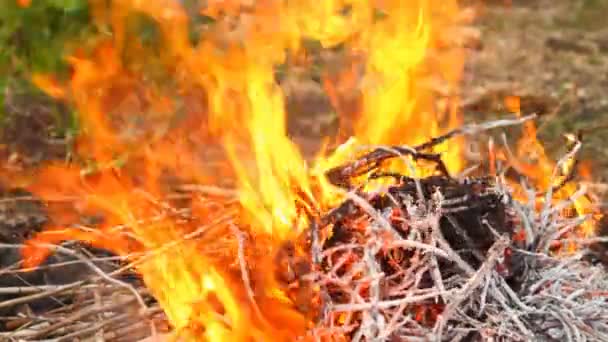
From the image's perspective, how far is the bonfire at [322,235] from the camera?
1629 mm

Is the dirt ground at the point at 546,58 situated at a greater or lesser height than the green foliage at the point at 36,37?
lesser

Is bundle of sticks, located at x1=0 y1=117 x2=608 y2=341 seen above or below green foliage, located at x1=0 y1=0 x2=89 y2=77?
below

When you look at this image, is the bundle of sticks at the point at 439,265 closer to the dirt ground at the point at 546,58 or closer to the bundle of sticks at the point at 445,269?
the bundle of sticks at the point at 445,269

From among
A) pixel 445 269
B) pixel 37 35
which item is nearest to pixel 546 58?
pixel 37 35

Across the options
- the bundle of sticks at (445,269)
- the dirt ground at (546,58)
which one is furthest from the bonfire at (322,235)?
the dirt ground at (546,58)

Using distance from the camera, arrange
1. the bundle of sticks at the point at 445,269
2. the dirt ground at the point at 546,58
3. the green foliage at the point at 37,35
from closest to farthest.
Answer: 1. the bundle of sticks at the point at 445,269
2. the green foliage at the point at 37,35
3. the dirt ground at the point at 546,58

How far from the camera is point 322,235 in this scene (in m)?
1.71

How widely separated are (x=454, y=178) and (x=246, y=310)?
19.2 inches

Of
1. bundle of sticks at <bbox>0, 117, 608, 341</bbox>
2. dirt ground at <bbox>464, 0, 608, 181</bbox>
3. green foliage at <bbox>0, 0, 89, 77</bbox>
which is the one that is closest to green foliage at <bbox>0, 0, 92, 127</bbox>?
green foliage at <bbox>0, 0, 89, 77</bbox>

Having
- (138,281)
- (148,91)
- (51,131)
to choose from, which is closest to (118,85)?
(148,91)

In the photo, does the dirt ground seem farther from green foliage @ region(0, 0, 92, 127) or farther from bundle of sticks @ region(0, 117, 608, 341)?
bundle of sticks @ region(0, 117, 608, 341)

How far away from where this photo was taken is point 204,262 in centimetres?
178

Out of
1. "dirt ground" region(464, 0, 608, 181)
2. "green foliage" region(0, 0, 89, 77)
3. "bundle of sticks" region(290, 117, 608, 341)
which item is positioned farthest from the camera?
"dirt ground" region(464, 0, 608, 181)

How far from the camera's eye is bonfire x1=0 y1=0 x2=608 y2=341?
1.63 meters
